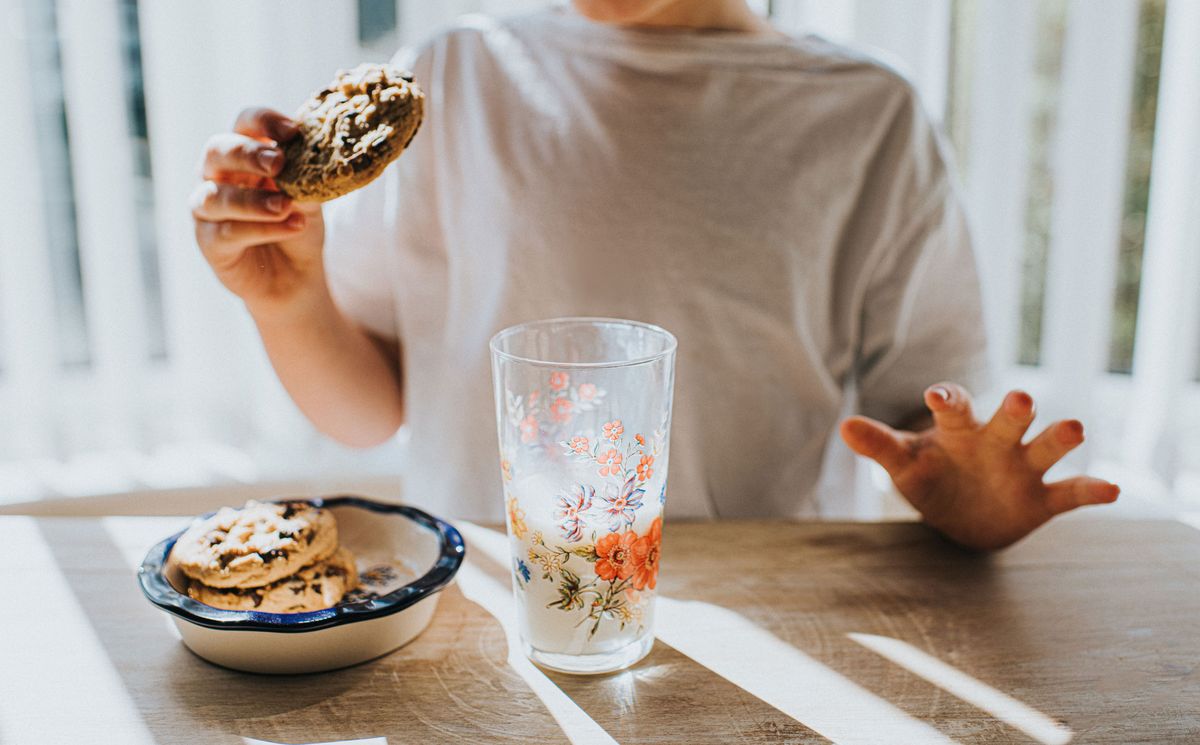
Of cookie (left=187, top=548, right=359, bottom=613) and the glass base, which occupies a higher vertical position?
cookie (left=187, top=548, right=359, bottom=613)

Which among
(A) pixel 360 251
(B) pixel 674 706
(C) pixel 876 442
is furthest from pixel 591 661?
(A) pixel 360 251

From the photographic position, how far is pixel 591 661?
0.62 m

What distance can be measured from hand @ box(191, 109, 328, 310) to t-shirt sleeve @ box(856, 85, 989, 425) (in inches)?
20.2

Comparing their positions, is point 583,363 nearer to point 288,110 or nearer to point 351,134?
point 351,134

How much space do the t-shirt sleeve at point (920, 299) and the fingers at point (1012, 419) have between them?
0.81ft

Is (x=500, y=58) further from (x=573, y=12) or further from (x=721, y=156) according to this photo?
(x=721, y=156)

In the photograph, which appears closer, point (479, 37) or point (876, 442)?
point (876, 442)

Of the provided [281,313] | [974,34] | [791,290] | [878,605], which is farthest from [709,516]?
[974,34]

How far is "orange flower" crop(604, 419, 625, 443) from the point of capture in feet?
1.92

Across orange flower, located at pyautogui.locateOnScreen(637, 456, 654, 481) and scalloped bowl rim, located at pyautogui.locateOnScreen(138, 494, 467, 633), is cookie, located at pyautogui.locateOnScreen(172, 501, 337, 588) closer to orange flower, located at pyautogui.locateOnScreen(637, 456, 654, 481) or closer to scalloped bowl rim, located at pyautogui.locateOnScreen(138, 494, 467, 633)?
scalloped bowl rim, located at pyautogui.locateOnScreen(138, 494, 467, 633)

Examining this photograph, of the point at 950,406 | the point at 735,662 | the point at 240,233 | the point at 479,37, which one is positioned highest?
the point at 479,37

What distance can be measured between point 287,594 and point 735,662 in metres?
0.26

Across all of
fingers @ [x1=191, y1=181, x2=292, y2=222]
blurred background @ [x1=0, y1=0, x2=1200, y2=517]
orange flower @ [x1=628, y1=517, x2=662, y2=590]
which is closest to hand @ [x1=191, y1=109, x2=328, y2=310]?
fingers @ [x1=191, y1=181, x2=292, y2=222]

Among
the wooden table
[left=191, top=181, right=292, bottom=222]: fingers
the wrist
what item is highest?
[left=191, top=181, right=292, bottom=222]: fingers
